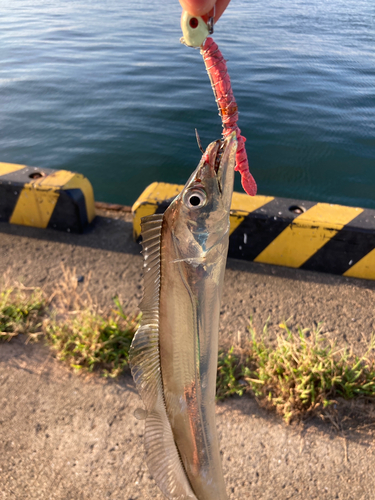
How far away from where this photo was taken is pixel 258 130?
25.9 ft

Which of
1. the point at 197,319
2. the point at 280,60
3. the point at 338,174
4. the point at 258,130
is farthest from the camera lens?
the point at 280,60

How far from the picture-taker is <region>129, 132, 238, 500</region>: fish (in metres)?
1.11

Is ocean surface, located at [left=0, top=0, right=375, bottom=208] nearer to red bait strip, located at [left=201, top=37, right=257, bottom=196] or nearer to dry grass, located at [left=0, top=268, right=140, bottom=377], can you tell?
dry grass, located at [left=0, top=268, right=140, bottom=377]

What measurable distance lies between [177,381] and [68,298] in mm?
2284

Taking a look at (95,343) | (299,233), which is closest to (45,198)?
(95,343)

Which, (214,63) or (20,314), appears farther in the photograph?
(20,314)

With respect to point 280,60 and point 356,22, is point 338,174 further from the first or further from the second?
point 356,22

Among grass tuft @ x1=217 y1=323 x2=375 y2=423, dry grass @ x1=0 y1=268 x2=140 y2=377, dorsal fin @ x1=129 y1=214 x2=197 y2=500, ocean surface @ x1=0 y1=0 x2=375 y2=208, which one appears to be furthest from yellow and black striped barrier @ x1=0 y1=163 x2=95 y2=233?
dorsal fin @ x1=129 y1=214 x2=197 y2=500

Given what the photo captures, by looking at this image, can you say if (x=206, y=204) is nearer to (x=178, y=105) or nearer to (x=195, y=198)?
(x=195, y=198)

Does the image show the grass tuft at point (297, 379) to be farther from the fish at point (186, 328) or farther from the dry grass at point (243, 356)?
the fish at point (186, 328)

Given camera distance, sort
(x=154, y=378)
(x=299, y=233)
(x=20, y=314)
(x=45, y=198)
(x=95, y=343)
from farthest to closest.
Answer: (x=45, y=198) < (x=299, y=233) < (x=20, y=314) < (x=95, y=343) < (x=154, y=378)

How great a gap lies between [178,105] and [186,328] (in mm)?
8653

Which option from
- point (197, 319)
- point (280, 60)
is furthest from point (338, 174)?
point (280, 60)

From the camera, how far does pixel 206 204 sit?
1.10m
